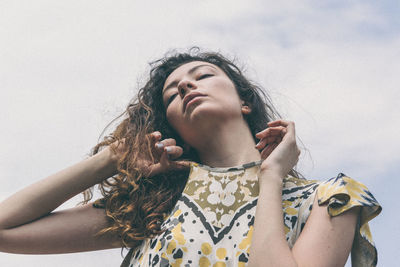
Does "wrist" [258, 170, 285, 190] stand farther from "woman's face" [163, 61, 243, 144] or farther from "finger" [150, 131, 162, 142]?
"finger" [150, 131, 162, 142]

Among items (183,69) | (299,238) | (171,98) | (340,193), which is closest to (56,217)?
(171,98)

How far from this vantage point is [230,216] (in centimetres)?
306

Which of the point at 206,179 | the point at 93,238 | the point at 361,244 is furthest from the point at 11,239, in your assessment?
the point at 361,244

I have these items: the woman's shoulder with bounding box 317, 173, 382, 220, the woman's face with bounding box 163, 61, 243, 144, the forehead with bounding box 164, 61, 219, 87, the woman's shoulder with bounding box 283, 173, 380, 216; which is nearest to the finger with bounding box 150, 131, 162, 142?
the woman's face with bounding box 163, 61, 243, 144

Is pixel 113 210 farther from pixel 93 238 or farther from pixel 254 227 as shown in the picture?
pixel 254 227

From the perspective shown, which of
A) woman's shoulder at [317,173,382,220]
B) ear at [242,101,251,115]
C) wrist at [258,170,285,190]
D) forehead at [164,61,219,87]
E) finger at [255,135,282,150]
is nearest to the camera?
woman's shoulder at [317,173,382,220]

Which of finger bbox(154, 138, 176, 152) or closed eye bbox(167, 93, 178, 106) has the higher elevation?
closed eye bbox(167, 93, 178, 106)

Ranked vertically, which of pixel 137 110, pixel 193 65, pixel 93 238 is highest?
pixel 193 65

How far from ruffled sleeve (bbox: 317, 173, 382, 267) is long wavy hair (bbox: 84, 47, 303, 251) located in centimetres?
82

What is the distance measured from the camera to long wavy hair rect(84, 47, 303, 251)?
3312 millimetres

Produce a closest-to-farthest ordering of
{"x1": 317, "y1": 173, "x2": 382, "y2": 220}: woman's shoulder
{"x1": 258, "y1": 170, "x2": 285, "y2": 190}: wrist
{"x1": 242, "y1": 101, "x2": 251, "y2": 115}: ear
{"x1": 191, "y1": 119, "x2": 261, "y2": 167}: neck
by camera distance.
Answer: {"x1": 317, "y1": 173, "x2": 382, "y2": 220}: woman's shoulder < {"x1": 258, "y1": 170, "x2": 285, "y2": 190}: wrist < {"x1": 191, "y1": 119, "x2": 261, "y2": 167}: neck < {"x1": 242, "y1": 101, "x2": 251, "y2": 115}: ear

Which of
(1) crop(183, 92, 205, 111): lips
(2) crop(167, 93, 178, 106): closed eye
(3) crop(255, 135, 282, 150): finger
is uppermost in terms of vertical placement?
(1) crop(183, 92, 205, 111): lips

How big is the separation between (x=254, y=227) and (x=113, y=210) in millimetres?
981

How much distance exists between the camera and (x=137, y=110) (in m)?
3.97
